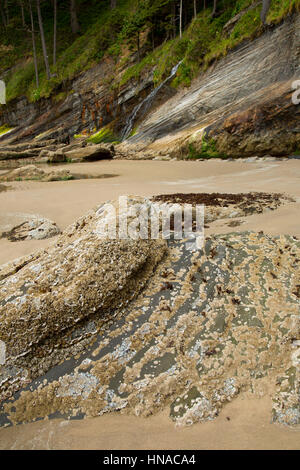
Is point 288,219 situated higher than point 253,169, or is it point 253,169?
point 253,169

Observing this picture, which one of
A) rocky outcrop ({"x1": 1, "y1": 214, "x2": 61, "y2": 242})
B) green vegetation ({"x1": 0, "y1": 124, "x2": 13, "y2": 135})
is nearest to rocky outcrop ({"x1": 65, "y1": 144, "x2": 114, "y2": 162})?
rocky outcrop ({"x1": 1, "y1": 214, "x2": 61, "y2": 242})

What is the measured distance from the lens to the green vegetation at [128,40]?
16.8 meters

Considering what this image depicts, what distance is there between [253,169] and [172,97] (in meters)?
10.5

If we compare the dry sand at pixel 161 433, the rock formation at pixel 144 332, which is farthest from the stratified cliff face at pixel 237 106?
the dry sand at pixel 161 433

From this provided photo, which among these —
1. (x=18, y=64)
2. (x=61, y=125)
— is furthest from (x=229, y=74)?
(x=18, y=64)

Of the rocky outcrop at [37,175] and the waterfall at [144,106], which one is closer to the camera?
the rocky outcrop at [37,175]

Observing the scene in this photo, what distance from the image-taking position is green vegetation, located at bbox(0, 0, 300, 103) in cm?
1680

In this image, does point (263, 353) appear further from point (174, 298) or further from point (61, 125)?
point (61, 125)

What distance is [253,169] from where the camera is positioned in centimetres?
1049

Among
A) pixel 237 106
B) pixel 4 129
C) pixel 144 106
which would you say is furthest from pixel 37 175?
pixel 4 129

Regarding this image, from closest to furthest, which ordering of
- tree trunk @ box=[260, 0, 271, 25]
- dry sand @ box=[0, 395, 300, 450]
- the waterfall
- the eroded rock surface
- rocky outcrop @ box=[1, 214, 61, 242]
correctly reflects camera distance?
dry sand @ box=[0, 395, 300, 450]
the eroded rock surface
rocky outcrop @ box=[1, 214, 61, 242]
tree trunk @ box=[260, 0, 271, 25]
the waterfall

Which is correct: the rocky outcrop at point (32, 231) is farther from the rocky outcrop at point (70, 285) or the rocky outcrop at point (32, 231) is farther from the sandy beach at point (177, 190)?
the rocky outcrop at point (70, 285)

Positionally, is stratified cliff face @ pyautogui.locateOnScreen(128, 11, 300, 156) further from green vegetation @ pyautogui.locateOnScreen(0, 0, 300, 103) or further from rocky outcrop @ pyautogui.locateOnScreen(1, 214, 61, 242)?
rocky outcrop @ pyautogui.locateOnScreen(1, 214, 61, 242)

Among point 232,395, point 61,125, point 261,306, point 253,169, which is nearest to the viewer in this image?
point 232,395
